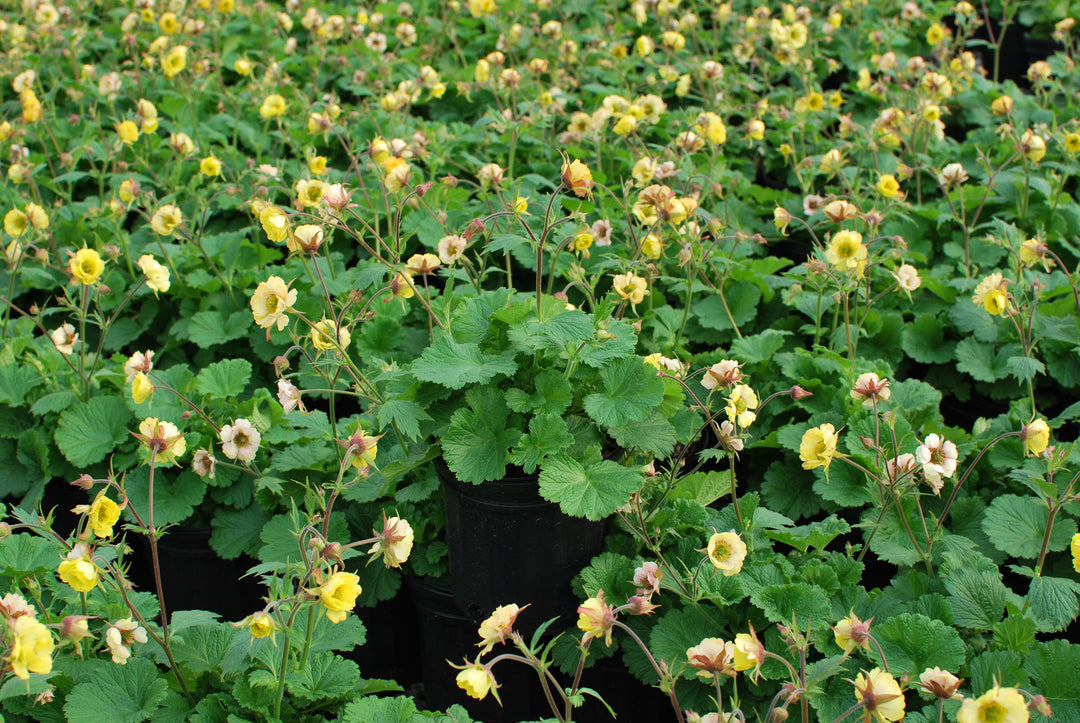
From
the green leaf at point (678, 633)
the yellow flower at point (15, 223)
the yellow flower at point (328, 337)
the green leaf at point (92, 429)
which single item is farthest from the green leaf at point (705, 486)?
the yellow flower at point (15, 223)

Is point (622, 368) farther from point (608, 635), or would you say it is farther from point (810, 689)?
point (810, 689)

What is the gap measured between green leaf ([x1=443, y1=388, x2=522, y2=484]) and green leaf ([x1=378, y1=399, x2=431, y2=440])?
0.20 feet

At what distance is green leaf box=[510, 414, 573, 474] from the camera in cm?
182

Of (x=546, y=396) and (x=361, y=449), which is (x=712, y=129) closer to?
(x=546, y=396)

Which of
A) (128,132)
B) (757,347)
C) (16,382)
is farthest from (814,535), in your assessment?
(128,132)

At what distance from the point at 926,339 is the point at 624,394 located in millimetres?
1434

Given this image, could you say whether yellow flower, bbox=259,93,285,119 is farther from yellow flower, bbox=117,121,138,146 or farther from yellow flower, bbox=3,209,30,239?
yellow flower, bbox=3,209,30,239

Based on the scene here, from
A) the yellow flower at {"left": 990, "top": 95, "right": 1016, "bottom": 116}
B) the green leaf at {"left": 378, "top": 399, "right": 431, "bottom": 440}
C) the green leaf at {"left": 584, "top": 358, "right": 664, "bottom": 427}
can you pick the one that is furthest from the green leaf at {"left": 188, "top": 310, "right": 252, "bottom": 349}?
the yellow flower at {"left": 990, "top": 95, "right": 1016, "bottom": 116}

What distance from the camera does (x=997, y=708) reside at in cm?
128

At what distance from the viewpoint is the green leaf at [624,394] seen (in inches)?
73.0

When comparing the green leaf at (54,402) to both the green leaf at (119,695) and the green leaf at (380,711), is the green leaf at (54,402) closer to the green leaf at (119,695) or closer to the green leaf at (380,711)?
the green leaf at (119,695)

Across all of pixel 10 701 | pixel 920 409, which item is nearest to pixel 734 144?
pixel 920 409

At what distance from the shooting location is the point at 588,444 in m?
1.95

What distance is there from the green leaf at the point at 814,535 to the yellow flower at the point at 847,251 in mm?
687
